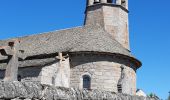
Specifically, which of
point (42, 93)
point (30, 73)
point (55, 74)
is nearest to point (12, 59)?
point (42, 93)

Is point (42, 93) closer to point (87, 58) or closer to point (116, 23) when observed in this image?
point (87, 58)

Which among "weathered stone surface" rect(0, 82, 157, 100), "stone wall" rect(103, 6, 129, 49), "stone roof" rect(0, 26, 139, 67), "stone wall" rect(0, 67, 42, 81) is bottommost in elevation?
"weathered stone surface" rect(0, 82, 157, 100)

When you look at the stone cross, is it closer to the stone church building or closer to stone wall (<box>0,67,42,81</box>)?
the stone church building

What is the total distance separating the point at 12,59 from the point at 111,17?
66.3 ft

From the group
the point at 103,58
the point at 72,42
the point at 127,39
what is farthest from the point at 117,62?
the point at 127,39

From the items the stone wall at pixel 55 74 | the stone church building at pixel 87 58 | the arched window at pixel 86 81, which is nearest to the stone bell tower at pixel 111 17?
the stone church building at pixel 87 58

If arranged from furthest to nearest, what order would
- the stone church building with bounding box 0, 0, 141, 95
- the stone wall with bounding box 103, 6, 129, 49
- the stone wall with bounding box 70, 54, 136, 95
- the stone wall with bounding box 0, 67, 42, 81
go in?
the stone wall with bounding box 103, 6, 129, 49 → the stone wall with bounding box 70, 54, 136, 95 → the stone church building with bounding box 0, 0, 141, 95 → the stone wall with bounding box 0, 67, 42, 81

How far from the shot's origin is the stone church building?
21312 mm

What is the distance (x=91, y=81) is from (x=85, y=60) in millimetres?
1665

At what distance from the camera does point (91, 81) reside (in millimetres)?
22406

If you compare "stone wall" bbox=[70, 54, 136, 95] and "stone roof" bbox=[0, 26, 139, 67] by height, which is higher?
"stone roof" bbox=[0, 26, 139, 67]

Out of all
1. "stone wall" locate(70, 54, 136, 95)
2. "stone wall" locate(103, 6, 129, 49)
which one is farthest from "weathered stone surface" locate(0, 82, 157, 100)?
"stone wall" locate(103, 6, 129, 49)

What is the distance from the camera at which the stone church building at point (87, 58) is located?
69.9 ft

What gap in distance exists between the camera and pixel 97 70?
22.4m
